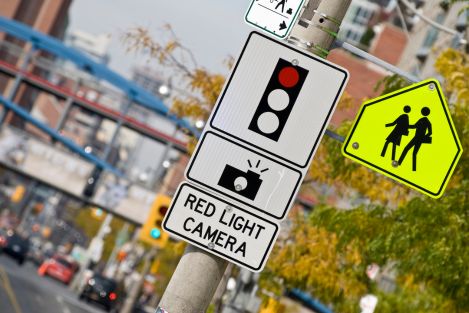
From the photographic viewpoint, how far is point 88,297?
5691 cm

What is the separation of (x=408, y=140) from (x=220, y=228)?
1.56 metres

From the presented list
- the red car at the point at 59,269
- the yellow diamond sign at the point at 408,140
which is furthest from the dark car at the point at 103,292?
the yellow diamond sign at the point at 408,140

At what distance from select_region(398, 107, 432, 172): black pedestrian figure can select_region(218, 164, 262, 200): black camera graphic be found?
4.35ft

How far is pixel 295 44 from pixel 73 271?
2597 inches

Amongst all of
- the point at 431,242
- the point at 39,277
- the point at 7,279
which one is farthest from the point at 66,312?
the point at 431,242

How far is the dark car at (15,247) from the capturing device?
69338mm

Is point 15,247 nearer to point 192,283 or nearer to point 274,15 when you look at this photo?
point 274,15

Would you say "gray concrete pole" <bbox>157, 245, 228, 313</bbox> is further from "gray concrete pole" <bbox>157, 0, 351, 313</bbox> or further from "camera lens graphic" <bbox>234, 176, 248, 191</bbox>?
"camera lens graphic" <bbox>234, 176, 248, 191</bbox>

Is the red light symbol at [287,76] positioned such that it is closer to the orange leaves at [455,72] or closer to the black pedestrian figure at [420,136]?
the black pedestrian figure at [420,136]

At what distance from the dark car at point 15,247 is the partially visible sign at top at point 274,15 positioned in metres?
63.3

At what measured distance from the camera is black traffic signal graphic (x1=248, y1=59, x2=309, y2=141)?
6.09 metres

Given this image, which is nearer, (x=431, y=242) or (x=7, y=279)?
(x=431, y=242)

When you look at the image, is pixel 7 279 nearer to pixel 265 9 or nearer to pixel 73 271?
pixel 73 271

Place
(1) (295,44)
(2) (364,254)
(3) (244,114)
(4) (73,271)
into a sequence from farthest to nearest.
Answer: (4) (73,271), (2) (364,254), (1) (295,44), (3) (244,114)
